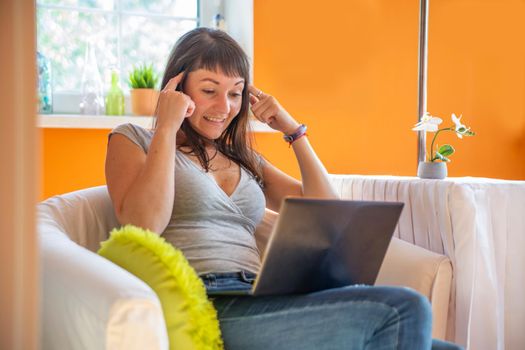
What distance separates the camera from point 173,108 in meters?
1.45

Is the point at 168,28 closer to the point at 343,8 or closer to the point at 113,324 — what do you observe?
the point at 343,8

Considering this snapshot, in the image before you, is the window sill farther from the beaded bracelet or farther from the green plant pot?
the green plant pot

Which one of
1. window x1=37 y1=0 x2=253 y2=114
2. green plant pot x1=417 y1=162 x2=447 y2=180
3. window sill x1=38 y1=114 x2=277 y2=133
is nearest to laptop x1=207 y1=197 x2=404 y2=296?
green plant pot x1=417 y1=162 x2=447 y2=180

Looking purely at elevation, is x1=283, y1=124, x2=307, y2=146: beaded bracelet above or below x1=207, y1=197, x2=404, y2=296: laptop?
above

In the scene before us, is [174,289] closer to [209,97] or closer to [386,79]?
[209,97]

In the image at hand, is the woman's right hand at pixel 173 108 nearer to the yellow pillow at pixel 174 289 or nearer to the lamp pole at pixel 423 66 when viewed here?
the yellow pillow at pixel 174 289

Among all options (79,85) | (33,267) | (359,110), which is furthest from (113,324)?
(359,110)

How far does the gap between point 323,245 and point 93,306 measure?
39cm

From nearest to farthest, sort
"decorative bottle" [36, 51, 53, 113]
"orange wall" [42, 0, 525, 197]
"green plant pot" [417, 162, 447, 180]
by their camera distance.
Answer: "green plant pot" [417, 162, 447, 180] < "decorative bottle" [36, 51, 53, 113] < "orange wall" [42, 0, 525, 197]

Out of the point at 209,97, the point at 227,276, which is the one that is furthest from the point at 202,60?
the point at 227,276

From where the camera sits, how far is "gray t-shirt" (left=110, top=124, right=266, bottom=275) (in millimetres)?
1368

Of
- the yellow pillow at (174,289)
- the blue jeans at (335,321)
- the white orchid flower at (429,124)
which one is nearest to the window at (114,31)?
the white orchid flower at (429,124)

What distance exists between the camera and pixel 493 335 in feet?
5.15

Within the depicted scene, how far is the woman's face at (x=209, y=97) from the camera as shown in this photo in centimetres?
156
